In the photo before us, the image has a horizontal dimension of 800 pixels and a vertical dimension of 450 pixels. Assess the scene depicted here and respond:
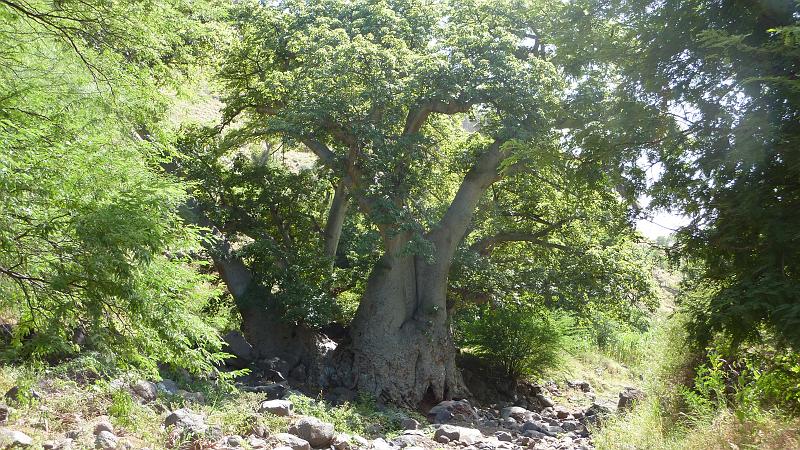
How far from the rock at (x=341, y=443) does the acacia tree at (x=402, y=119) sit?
161 inches

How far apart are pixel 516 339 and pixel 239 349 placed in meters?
6.04

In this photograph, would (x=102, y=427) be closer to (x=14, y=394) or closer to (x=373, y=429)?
(x=14, y=394)

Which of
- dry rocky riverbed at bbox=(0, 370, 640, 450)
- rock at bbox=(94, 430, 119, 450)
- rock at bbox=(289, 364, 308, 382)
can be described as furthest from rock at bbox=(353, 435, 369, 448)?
rock at bbox=(289, 364, 308, 382)

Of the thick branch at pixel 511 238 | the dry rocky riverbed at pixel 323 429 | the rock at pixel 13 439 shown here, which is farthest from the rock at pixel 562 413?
the rock at pixel 13 439

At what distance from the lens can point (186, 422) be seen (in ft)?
24.3

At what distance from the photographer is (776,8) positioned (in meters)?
6.31

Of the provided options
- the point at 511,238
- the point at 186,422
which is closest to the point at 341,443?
the point at 186,422

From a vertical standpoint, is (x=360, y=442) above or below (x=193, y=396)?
below

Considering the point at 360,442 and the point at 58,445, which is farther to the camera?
the point at 360,442

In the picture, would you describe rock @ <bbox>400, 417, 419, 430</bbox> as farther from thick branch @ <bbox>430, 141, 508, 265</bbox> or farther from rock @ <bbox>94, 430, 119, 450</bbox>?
rock @ <bbox>94, 430, 119, 450</bbox>

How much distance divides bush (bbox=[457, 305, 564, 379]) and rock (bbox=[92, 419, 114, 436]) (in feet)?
32.5

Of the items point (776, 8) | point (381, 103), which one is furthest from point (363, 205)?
point (776, 8)

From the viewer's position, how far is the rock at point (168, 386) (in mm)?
8758

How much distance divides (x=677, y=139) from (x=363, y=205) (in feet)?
22.5
